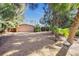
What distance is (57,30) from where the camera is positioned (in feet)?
8.84

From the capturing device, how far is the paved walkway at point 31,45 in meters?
2.65

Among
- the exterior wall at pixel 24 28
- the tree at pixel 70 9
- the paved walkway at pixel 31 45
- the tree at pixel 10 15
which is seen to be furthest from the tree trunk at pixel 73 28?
the tree at pixel 10 15

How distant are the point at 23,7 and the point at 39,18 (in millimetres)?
214

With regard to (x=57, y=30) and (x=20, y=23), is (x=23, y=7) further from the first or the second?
(x=57, y=30)

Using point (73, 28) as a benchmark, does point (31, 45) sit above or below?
below

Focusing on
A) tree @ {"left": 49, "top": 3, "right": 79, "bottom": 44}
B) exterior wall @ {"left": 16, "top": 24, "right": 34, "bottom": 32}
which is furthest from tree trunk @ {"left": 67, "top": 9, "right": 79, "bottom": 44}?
exterior wall @ {"left": 16, "top": 24, "right": 34, "bottom": 32}

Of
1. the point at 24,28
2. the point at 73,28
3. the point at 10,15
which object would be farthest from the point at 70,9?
the point at 10,15

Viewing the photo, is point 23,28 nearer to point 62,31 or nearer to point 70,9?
point 62,31

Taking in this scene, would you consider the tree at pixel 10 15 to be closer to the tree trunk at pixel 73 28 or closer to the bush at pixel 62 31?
the bush at pixel 62 31

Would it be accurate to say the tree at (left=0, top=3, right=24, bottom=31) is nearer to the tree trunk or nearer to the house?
the house

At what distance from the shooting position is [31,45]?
8.82 ft

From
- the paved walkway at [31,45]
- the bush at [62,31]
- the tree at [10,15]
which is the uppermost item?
the tree at [10,15]

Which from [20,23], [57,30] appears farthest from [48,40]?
[20,23]

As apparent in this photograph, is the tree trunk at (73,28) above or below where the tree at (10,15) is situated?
below
